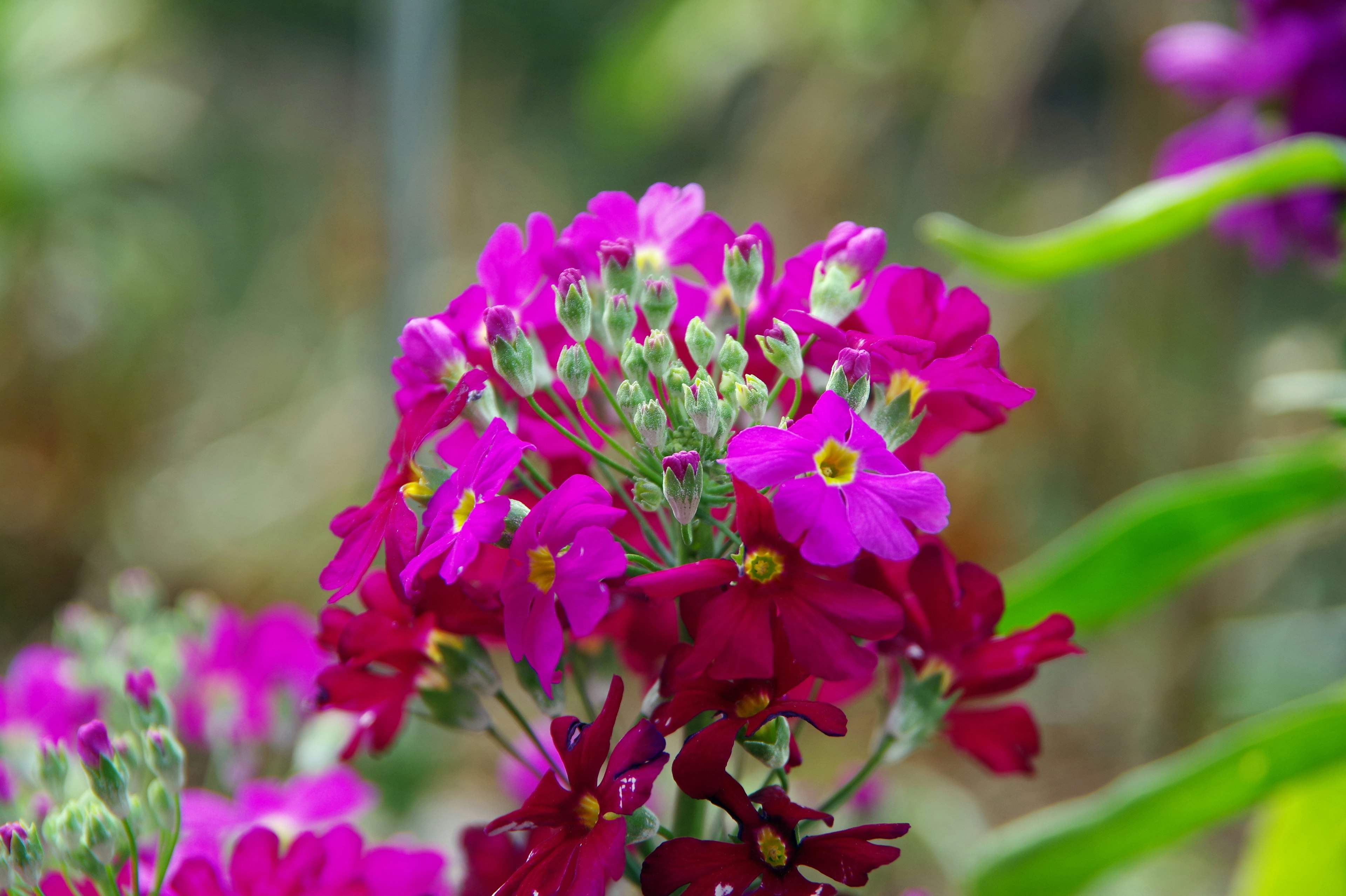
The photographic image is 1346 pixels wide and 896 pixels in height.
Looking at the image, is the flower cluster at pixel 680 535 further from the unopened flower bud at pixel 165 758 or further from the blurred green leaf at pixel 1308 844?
the blurred green leaf at pixel 1308 844

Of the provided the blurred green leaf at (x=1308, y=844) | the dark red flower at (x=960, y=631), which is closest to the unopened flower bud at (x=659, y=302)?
the dark red flower at (x=960, y=631)

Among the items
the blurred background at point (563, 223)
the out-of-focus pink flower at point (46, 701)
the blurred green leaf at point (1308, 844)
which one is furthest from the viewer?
the blurred background at point (563, 223)

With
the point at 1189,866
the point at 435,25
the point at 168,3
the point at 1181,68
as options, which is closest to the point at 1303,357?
the point at 1189,866

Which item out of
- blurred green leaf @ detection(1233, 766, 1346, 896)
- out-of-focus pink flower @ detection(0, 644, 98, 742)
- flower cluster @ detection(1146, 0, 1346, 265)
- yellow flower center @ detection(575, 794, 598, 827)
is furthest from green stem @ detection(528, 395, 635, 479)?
flower cluster @ detection(1146, 0, 1346, 265)

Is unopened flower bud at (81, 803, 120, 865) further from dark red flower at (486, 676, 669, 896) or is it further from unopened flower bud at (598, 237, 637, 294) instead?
unopened flower bud at (598, 237, 637, 294)

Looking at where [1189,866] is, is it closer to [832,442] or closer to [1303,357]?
[1303,357]

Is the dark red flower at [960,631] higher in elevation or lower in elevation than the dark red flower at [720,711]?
higher
